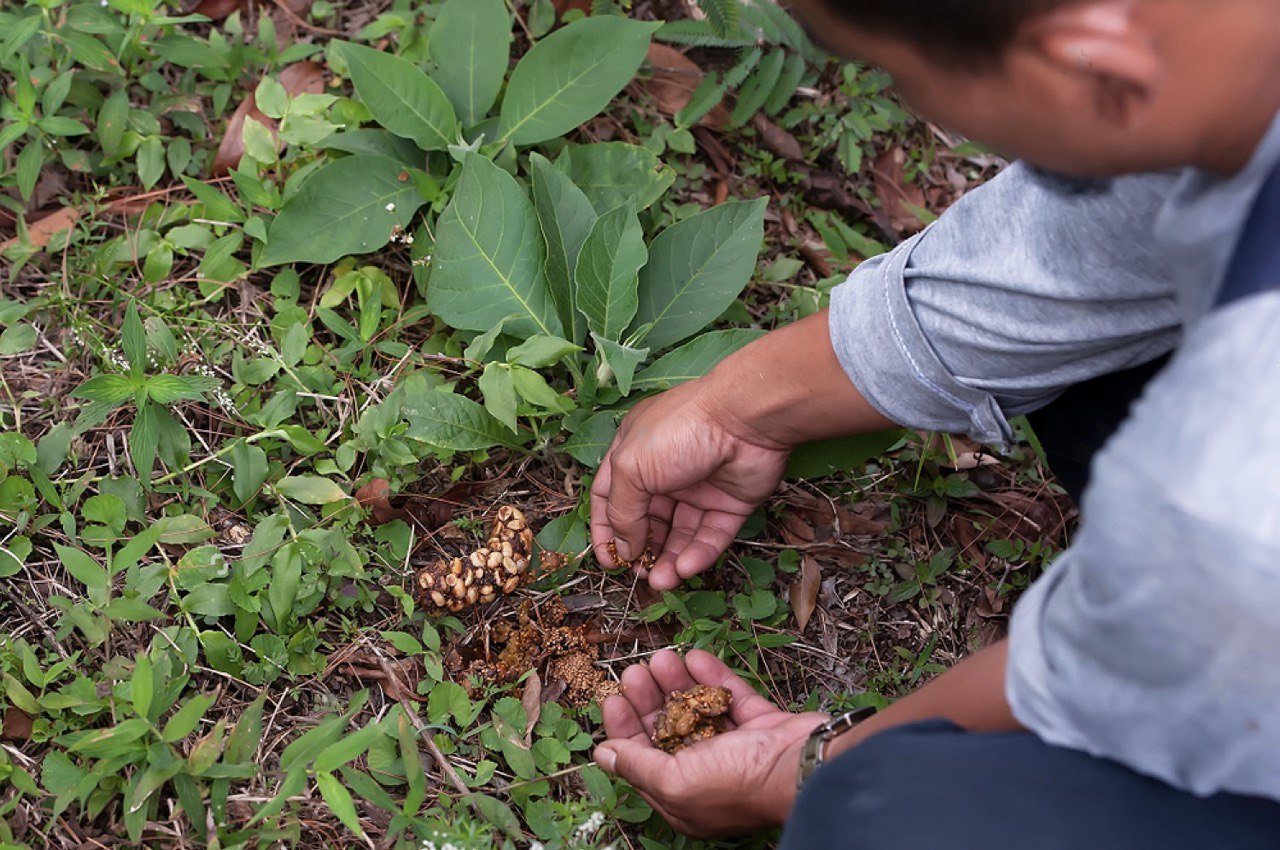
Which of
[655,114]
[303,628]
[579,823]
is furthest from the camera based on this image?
[655,114]

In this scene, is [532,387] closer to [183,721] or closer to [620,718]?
[620,718]

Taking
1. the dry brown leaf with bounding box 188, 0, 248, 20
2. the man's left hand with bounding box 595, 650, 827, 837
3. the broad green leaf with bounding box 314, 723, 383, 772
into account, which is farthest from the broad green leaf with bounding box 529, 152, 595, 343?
the dry brown leaf with bounding box 188, 0, 248, 20

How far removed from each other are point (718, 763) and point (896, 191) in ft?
4.71

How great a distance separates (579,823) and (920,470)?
35.6 inches

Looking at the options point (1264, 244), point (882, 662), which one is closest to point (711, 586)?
point (882, 662)

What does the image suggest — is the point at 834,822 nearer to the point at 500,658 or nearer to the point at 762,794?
the point at 762,794

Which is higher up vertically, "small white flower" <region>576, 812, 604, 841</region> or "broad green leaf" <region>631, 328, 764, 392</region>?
"broad green leaf" <region>631, 328, 764, 392</region>

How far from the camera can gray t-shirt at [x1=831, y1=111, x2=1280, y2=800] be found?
32.6 inches

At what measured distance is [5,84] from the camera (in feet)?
7.07

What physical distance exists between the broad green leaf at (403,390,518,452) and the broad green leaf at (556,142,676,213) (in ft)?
1.72

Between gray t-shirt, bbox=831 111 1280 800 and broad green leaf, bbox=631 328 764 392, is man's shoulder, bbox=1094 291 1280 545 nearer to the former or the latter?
gray t-shirt, bbox=831 111 1280 800

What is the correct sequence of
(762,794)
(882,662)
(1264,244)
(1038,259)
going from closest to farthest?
(1264,244) < (1038,259) < (762,794) < (882,662)

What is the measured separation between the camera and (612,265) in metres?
1.86

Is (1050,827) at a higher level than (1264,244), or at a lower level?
lower
